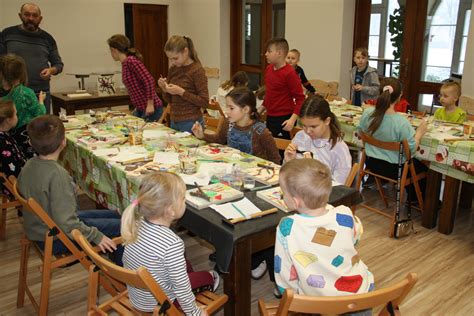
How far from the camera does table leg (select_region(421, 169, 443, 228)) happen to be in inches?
136

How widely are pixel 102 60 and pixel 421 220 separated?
6.30 meters

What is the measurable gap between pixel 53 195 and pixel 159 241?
79cm

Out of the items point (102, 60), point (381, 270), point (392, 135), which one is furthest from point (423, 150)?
point (102, 60)

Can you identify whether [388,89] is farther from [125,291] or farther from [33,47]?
[33,47]

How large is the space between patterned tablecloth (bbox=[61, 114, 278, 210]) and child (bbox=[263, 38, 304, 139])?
1.12 m

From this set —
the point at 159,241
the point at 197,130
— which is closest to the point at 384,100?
the point at 197,130

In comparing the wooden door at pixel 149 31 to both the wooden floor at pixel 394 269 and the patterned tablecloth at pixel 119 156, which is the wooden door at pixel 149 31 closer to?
the patterned tablecloth at pixel 119 156

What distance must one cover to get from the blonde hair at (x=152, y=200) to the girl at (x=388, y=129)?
7.19 ft

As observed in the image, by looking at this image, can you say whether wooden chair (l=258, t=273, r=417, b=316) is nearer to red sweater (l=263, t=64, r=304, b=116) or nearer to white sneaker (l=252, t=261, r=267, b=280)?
white sneaker (l=252, t=261, r=267, b=280)

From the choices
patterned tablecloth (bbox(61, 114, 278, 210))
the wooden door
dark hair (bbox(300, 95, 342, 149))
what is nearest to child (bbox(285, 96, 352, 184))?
dark hair (bbox(300, 95, 342, 149))

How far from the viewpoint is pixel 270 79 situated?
414cm

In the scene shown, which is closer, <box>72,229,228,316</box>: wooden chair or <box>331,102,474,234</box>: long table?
<box>72,229,228,316</box>: wooden chair

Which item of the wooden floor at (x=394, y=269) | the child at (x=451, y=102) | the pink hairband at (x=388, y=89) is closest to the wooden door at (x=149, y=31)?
the wooden floor at (x=394, y=269)

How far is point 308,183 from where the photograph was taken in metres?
1.58
